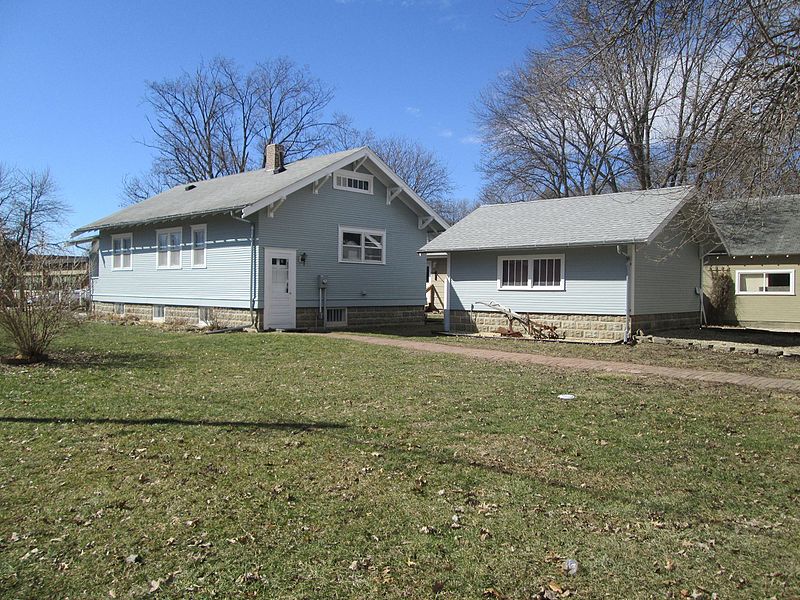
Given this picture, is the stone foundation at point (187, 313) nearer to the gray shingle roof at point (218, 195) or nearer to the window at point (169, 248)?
the window at point (169, 248)

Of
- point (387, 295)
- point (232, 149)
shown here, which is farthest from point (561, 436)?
point (232, 149)

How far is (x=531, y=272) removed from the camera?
18.7m

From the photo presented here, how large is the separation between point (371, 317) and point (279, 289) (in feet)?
13.0

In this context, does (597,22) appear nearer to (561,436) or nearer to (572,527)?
(561,436)

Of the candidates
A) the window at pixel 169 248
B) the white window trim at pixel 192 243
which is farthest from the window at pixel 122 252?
the white window trim at pixel 192 243

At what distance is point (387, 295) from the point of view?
23.0 metres

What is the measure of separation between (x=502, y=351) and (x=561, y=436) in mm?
8047

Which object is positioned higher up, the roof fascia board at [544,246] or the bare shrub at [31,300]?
the roof fascia board at [544,246]

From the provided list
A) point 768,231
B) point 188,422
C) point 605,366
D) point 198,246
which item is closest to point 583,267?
point 605,366

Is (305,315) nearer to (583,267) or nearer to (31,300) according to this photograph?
(583,267)

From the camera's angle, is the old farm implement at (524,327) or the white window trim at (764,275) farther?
the white window trim at (764,275)

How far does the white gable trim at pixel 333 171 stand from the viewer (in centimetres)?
1825

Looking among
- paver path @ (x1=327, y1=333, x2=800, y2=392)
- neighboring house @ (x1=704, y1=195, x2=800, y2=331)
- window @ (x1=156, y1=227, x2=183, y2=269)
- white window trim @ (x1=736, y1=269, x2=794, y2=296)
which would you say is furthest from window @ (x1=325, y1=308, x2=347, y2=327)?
white window trim @ (x1=736, y1=269, x2=794, y2=296)

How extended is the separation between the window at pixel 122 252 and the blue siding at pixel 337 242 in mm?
8872
